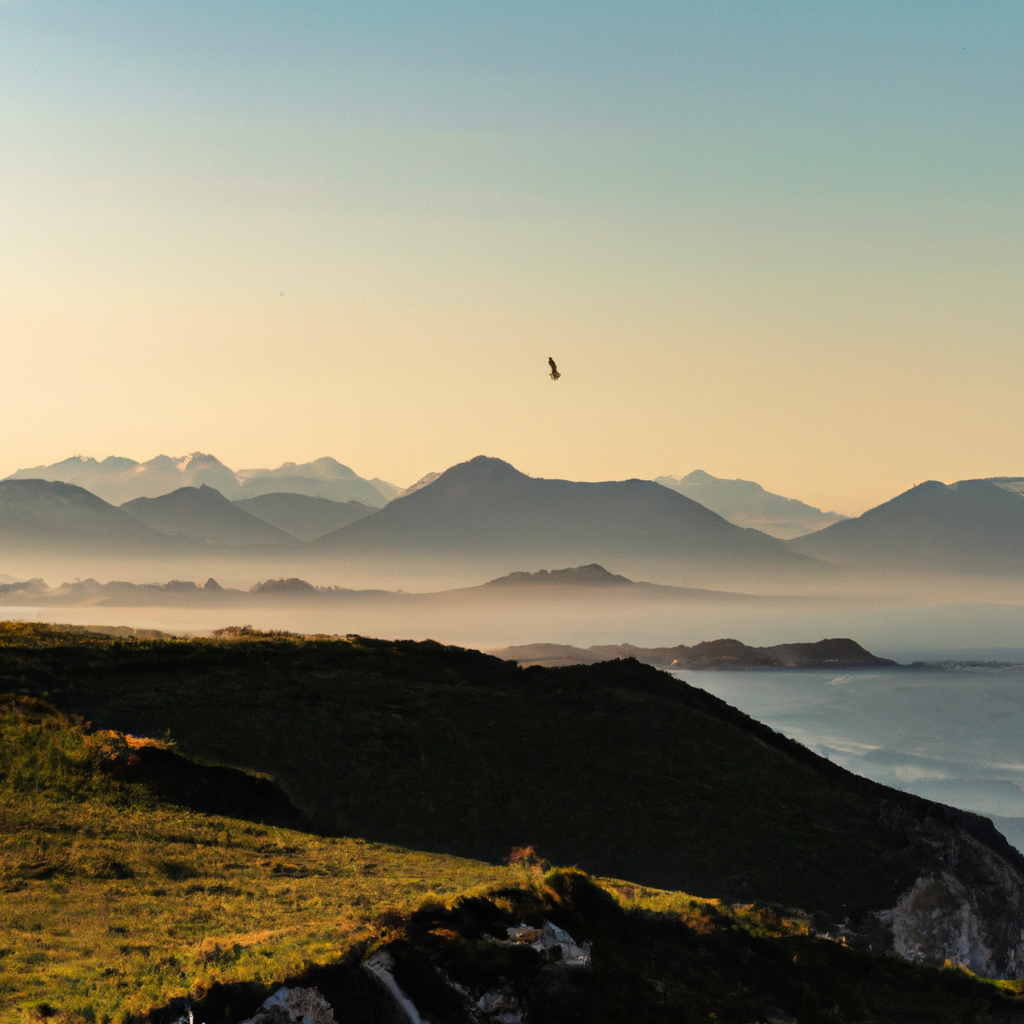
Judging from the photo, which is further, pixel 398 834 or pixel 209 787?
pixel 398 834

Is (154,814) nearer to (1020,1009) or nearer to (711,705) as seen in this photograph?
(1020,1009)

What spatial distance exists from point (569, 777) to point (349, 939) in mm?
28365

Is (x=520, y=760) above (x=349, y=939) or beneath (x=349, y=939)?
beneath

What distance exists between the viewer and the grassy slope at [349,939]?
49.1 feet

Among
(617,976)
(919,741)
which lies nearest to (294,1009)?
(617,976)

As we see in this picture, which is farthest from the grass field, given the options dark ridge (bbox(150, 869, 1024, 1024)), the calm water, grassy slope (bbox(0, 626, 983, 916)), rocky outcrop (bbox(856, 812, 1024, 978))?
the calm water

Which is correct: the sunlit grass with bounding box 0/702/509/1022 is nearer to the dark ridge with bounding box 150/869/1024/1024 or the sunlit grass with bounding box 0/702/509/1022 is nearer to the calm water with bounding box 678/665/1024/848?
the dark ridge with bounding box 150/869/1024/1024

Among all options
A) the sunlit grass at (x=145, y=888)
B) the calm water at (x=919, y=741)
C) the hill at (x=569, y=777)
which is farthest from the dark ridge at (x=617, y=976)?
the calm water at (x=919, y=741)

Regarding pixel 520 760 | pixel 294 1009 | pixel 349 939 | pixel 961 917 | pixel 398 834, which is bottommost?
pixel 961 917

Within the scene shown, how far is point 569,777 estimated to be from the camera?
43250mm

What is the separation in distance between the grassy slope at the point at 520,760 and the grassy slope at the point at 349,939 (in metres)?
9.77

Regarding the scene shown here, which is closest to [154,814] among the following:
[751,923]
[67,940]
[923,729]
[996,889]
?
[67,940]

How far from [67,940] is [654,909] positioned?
12775mm

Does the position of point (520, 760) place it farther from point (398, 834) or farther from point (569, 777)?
point (398, 834)
